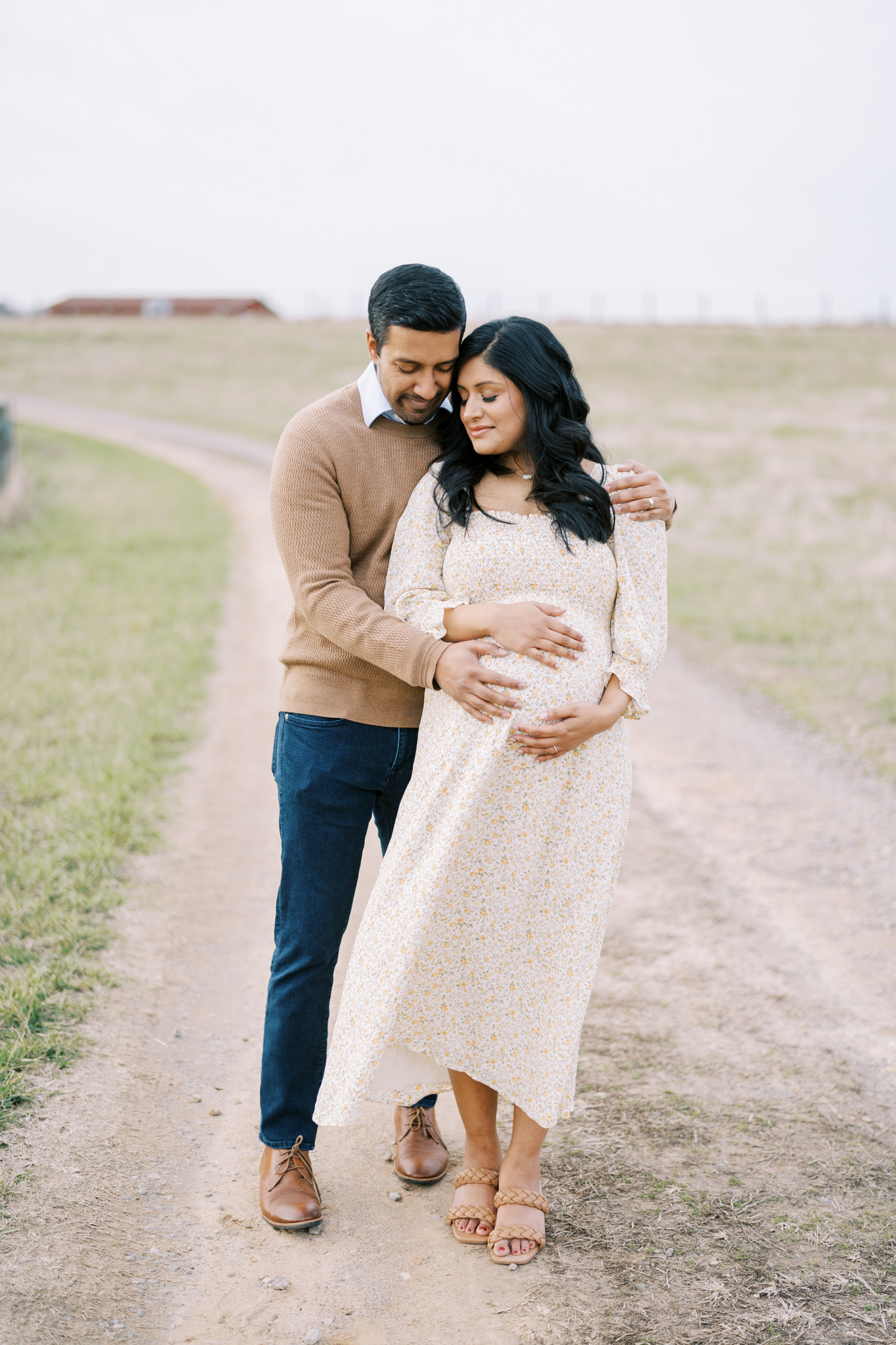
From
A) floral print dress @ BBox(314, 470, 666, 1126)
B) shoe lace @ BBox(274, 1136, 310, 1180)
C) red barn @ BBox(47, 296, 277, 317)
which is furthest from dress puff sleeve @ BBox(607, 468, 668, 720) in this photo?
red barn @ BBox(47, 296, 277, 317)

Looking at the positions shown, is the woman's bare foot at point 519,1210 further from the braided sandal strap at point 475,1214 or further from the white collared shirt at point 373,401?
the white collared shirt at point 373,401

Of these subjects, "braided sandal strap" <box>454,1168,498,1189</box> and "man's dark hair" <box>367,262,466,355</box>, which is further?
"braided sandal strap" <box>454,1168,498,1189</box>

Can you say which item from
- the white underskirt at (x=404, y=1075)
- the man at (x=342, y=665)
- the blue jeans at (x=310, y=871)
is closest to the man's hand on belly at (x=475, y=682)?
the man at (x=342, y=665)

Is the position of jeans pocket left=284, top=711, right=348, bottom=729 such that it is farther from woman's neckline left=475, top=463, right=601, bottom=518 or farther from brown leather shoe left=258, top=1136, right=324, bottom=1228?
brown leather shoe left=258, top=1136, right=324, bottom=1228

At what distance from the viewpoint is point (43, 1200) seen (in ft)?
8.95

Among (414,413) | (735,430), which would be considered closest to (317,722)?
(414,413)

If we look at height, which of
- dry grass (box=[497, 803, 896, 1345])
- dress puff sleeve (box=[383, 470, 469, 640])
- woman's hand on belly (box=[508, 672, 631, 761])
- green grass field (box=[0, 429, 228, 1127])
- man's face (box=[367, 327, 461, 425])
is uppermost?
man's face (box=[367, 327, 461, 425])

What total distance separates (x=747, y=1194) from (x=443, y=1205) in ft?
2.68

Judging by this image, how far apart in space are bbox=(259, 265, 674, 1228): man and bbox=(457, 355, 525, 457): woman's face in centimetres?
8

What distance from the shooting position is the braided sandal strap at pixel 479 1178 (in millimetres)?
2801

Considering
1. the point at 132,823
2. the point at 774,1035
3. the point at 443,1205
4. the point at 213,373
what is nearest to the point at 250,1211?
the point at 443,1205

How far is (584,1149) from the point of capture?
310 centimetres

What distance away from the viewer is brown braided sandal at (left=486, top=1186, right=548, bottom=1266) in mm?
2619

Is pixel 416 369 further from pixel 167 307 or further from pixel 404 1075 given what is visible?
pixel 167 307
